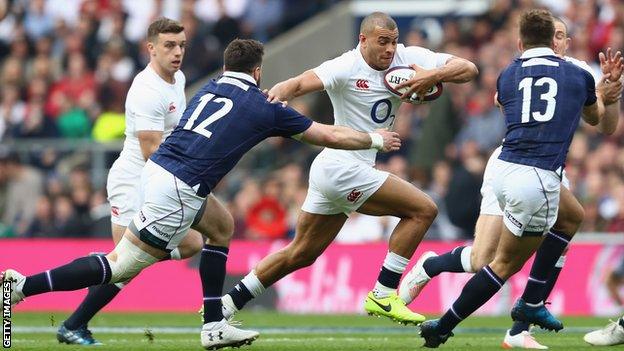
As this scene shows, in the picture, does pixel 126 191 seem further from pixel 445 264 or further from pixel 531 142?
pixel 531 142

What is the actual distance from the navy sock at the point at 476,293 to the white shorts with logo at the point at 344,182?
141cm

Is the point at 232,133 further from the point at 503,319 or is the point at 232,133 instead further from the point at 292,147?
the point at 292,147

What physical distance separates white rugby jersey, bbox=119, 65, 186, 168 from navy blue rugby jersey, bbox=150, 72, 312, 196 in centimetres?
143

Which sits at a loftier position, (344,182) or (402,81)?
(402,81)

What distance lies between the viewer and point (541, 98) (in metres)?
10.5

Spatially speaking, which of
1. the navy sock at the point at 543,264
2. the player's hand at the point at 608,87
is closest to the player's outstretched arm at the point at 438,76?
the player's hand at the point at 608,87

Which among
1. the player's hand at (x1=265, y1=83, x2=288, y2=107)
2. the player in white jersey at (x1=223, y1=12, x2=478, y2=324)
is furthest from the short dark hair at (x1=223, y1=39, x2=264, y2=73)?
the player in white jersey at (x1=223, y1=12, x2=478, y2=324)

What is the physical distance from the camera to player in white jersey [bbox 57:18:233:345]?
476 inches

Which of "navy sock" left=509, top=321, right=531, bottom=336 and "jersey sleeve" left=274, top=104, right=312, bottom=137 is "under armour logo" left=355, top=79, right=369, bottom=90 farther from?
"navy sock" left=509, top=321, right=531, bottom=336

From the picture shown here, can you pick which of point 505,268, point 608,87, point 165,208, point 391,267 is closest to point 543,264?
A: point 505,268

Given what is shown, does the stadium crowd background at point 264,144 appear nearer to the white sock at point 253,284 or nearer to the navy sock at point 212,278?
the white sock at point 253,284

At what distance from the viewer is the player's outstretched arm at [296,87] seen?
11156 millimetres

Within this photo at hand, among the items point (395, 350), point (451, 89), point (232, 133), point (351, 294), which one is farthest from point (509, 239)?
point (451, 89)

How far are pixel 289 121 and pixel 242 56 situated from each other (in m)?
0.60
